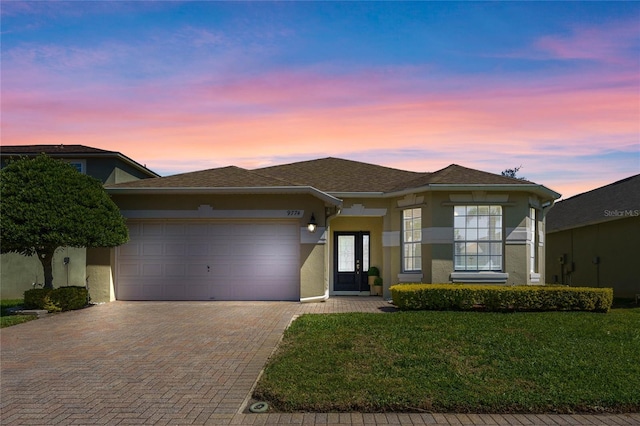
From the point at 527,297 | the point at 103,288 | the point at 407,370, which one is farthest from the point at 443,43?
the point at 103,288

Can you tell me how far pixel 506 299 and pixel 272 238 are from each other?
7.19 meters

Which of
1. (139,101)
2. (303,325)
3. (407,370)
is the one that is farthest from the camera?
(139,101)

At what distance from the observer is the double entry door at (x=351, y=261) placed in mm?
17906

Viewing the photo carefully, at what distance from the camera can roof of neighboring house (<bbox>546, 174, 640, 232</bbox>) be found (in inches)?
727

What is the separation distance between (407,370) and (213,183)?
410 inches

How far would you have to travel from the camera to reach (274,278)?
1560cm

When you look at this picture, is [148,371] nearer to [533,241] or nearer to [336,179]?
[336,179]

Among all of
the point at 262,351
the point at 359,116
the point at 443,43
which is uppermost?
the point at 443,43

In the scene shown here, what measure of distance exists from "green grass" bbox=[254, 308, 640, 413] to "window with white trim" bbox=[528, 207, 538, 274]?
512 centimetres

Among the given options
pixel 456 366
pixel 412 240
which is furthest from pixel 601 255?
pixel 456 366

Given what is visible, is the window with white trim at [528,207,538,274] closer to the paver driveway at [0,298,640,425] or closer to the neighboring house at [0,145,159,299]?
the paver driveway at [0,298,640,425]

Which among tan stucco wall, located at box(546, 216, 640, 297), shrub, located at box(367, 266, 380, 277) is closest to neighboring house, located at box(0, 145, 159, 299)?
shrub, located at box(367, 266, 380, 277)

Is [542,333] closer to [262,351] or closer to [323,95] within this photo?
[262,351]

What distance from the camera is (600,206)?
2136 centimetres
